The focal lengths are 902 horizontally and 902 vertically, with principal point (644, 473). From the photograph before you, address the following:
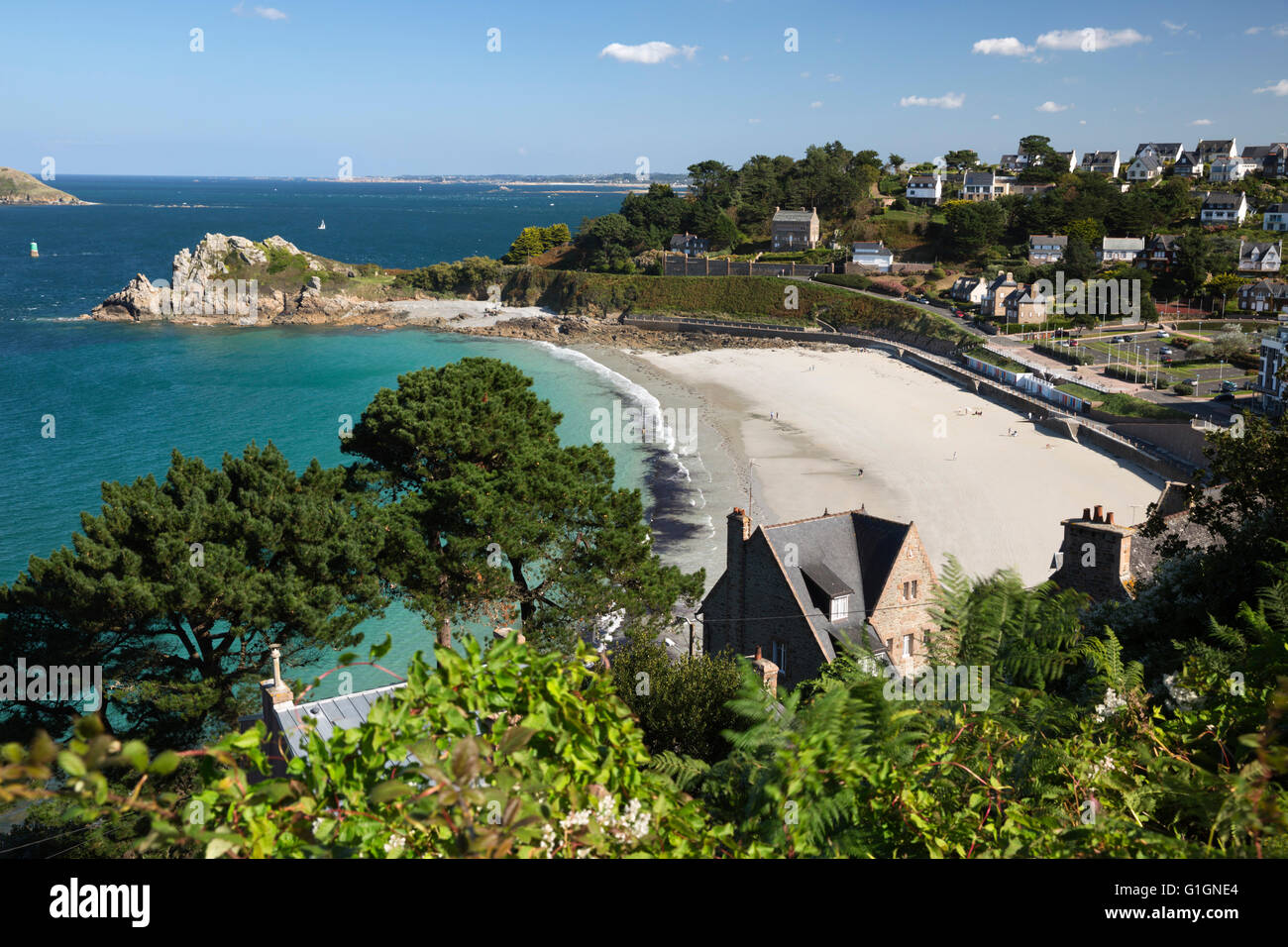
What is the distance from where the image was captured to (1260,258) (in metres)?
90.8

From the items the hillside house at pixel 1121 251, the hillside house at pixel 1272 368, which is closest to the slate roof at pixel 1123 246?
the hillside house at pixel 1121 251

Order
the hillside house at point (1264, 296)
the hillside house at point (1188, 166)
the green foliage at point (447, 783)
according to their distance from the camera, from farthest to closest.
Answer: the hillside house at point (1188, 166) → the hillside house at point (1264, 296) → the green foliage at point (447, 783)

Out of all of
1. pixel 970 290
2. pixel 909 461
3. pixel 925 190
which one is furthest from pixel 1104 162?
pixel 909 461

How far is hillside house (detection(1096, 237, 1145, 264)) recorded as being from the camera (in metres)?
97.2

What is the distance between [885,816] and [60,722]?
63.7 ft

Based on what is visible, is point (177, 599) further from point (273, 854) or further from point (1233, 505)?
point (1233, 505)

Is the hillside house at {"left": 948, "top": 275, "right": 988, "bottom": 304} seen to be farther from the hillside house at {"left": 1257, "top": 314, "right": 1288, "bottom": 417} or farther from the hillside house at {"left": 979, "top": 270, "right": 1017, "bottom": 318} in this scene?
the hillside house at {"left": 1257, "top": 314, "right": 1288, "bottom": 417}

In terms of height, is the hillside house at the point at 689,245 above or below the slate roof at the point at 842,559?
above

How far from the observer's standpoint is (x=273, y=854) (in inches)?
128

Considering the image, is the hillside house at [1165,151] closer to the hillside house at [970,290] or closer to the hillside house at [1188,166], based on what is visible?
the hillside house at [1188,166]

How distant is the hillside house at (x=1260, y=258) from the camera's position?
296 ft
